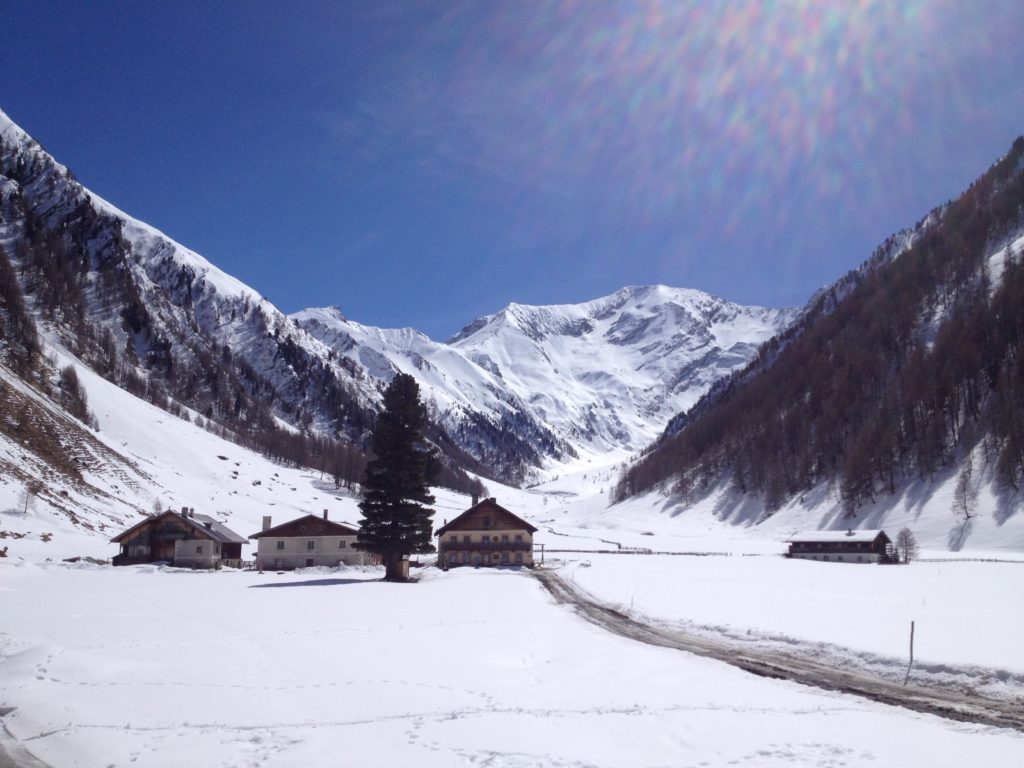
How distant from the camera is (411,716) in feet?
46.5

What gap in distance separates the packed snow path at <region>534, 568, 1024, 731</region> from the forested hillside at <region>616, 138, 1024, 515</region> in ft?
236

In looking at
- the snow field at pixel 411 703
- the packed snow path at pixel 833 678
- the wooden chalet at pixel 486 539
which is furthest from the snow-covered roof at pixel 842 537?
the snow field at pixel 411 703

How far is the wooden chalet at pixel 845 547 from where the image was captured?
74.2 m

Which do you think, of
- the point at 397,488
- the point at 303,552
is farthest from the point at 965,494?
the point at 303,552

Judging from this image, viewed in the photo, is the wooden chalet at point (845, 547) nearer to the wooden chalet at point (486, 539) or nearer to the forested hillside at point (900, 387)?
the forested hillside at point (900, 387)

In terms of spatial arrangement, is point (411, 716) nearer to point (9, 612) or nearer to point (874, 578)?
point (9, 612)

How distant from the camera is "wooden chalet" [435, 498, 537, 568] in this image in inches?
2864

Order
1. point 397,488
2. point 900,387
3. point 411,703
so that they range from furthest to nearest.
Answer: point 900,387
point 397,488
point 411,703

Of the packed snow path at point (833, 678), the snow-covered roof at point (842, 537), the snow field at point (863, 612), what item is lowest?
the packed snow path at point (833, 678)

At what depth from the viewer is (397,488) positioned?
48.5 m

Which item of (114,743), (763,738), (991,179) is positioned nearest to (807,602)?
(763,738)

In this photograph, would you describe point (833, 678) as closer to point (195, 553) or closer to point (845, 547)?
point (195, 553)

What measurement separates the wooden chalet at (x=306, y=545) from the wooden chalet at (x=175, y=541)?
4.48 metres

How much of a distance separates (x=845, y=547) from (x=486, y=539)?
4130cm
